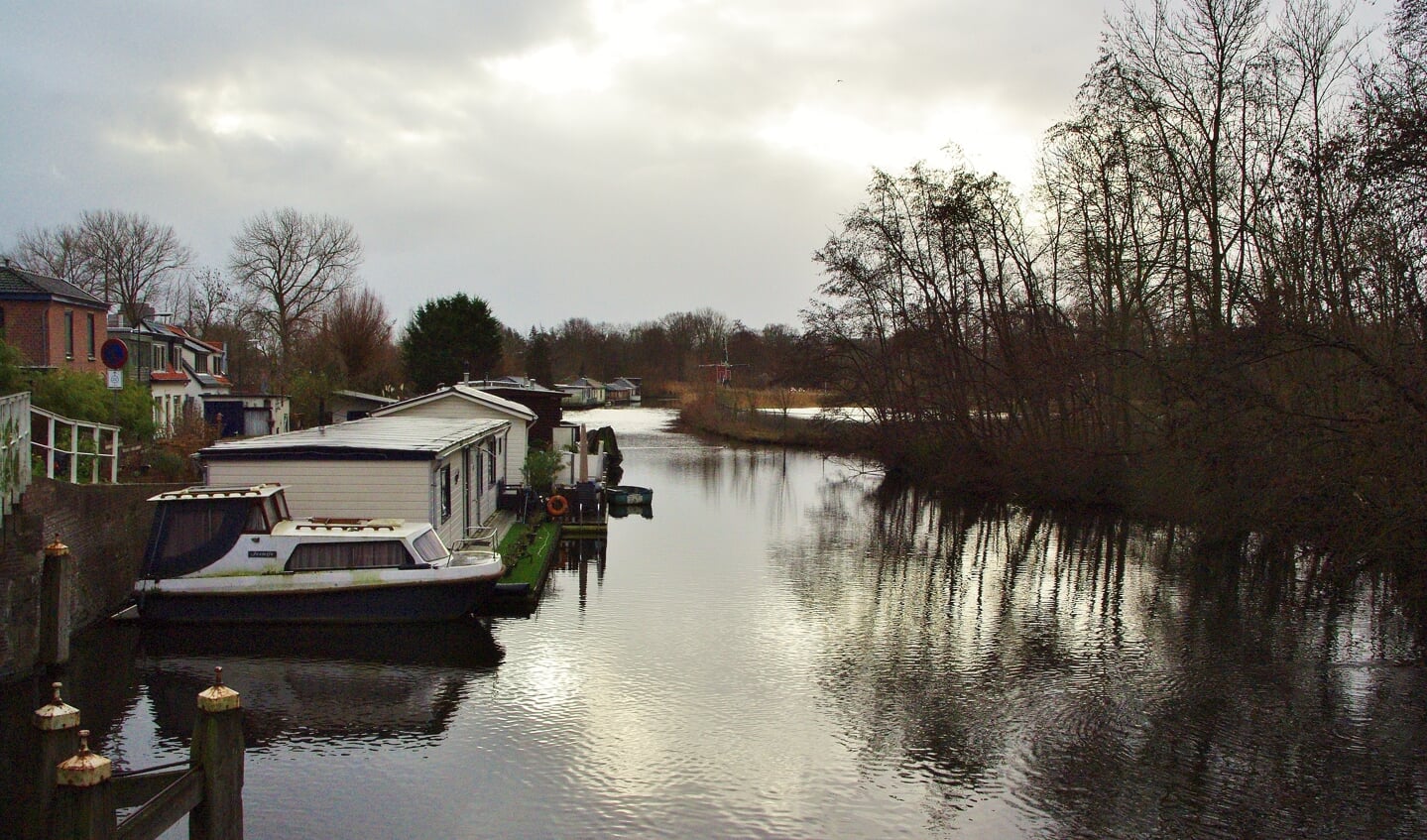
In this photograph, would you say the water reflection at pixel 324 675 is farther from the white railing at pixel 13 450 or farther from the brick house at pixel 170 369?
the brick house at pixel 170 369

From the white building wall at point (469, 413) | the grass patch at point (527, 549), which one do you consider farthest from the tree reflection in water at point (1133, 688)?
the white building wall at point (469, 413)

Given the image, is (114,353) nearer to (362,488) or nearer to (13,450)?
(362,488)

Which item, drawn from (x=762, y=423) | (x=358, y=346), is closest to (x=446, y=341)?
(x=358, y=346)

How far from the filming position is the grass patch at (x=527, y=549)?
18.3 meters

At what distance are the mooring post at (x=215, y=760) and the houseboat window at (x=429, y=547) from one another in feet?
29.3

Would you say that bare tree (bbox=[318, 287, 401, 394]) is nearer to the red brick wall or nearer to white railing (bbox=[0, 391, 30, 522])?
the red brick wall

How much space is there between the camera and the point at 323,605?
14891mm

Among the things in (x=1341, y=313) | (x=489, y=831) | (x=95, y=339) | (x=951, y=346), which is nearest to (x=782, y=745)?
(x=489, y=831)

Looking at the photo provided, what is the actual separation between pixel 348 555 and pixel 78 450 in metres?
6.18

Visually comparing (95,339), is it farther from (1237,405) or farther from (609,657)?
(1237,405)

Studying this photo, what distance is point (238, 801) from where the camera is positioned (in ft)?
21.0

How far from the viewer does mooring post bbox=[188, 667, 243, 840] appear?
612cm

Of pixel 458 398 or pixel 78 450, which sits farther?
pixel 458 398

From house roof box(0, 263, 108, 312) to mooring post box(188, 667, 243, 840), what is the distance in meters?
23.7
